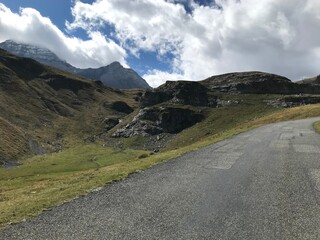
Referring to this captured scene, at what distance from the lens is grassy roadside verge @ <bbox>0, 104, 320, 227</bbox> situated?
16.0 meters

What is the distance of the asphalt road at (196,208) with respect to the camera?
11.3m

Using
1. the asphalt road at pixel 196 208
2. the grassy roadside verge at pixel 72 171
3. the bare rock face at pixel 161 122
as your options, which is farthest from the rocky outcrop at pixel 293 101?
the asphalt road at pixel 196 208

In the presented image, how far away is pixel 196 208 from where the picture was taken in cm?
1396

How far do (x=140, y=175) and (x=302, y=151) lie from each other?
1554 cm

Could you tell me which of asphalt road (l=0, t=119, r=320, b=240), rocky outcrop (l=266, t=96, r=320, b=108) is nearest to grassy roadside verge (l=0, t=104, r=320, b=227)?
asphalt road (l=0, t=119, r=320, b=240)

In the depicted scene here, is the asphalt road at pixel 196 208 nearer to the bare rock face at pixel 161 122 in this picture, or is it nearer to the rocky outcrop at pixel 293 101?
the bare rock face at pixel 161 122

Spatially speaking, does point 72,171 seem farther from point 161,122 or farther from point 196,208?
point 196,208

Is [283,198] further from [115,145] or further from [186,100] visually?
[186,100]

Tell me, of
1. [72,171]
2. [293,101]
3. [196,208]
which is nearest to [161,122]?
[293,101]

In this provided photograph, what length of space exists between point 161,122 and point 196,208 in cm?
16343

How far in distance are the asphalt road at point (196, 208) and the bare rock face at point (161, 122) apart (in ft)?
492

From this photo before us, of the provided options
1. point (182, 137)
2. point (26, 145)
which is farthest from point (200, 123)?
point (26, 145)

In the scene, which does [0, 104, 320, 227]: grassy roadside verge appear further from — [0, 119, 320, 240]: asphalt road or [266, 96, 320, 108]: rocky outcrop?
[266, 96, 320, 108]: rocky outcrop

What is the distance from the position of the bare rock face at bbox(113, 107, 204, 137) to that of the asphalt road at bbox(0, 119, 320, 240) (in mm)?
150026
